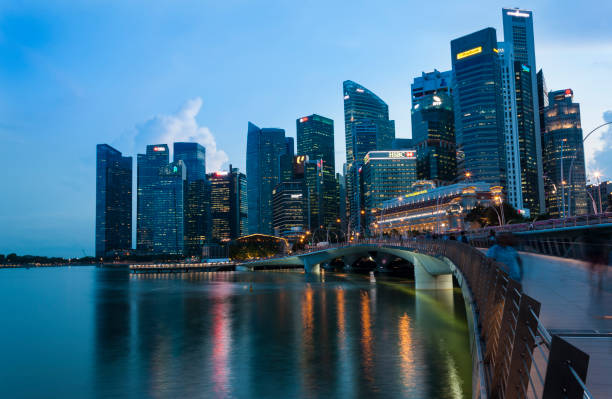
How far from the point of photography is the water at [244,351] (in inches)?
824

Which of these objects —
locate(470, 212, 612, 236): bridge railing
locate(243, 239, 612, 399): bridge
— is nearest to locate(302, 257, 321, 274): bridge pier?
locate(470, 212, 612, 236): bridge railing

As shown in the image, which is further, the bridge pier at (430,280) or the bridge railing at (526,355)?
the bridge pier at (430,280)

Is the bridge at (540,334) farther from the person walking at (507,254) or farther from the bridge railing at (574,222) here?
the bridge railing at (574,222)

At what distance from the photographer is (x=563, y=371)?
3.46 meters

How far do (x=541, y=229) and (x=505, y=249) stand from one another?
1901 inches

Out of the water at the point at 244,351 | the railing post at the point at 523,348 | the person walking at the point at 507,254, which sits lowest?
the water at the point at 244,351

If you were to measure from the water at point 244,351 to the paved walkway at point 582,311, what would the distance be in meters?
5.39

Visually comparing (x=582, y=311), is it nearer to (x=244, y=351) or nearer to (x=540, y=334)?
(x=540, y=334)

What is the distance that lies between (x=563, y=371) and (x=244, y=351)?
26902 mm

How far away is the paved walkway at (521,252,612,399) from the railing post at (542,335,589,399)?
4022 mm

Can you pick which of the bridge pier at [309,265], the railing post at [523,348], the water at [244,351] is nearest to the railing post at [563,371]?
the railing post at [523,348]

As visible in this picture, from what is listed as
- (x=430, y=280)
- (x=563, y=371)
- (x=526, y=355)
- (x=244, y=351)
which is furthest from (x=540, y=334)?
(x=430, y=280)

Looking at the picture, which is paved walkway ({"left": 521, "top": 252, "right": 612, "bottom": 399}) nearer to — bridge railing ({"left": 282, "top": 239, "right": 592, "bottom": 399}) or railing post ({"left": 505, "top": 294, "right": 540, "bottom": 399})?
bridge railing ({"left": 282, "top": 239, "right": 592, "bottom": 399})

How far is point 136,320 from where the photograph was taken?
1727 inches
